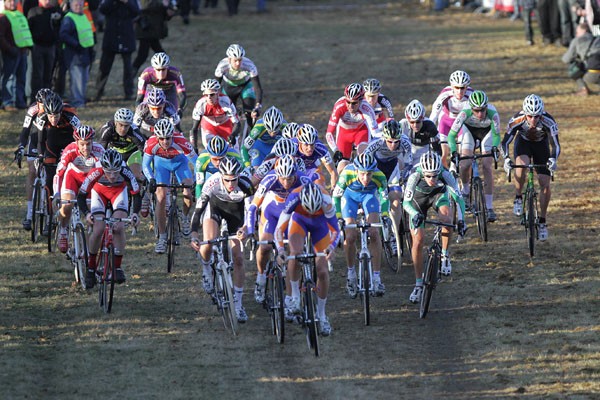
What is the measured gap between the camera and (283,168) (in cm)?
1670

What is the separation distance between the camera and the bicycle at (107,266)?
57.3ft

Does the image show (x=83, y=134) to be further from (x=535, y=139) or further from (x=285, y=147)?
(x=535, y=139)

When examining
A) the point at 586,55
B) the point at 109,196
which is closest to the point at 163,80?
the point at 109,196

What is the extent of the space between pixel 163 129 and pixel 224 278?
3807 mm

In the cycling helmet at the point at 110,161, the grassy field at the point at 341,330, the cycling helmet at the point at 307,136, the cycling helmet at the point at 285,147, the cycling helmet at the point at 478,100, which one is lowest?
the grassy field at the point at 341,330

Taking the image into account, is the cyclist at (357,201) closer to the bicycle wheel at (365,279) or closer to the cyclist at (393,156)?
the bicycle wheel at (365,279)

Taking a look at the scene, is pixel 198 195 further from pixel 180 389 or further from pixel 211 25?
pixel 211 25

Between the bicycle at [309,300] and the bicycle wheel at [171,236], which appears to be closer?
the bicycle at [309,300]

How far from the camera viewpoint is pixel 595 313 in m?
17.9

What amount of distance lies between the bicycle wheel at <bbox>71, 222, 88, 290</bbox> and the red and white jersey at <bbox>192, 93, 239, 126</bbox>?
14.3ft

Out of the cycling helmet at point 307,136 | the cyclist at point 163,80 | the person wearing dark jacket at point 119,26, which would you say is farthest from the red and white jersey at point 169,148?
the person wearing dark jacket at point 119,26

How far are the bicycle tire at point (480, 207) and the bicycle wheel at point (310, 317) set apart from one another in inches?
212

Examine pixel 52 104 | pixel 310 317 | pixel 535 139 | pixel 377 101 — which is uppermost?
pixel 377 101

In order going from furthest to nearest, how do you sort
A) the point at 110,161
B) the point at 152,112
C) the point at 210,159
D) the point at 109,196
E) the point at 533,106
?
1. the point at 152,112
2. the point at 533,106
3. the point at 210,159
4. the point at 109,196
5. the point at 110,161
